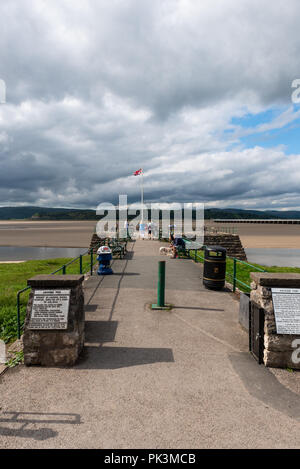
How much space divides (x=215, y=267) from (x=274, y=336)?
4622 millimetres

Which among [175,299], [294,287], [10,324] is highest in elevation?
[294,287]

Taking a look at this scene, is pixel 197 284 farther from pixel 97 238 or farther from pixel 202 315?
pixel 97 238

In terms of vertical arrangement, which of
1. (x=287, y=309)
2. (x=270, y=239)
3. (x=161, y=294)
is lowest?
(x=270, y=239)

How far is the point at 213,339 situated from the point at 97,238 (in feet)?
89.1

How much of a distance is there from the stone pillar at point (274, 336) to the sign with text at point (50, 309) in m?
3.71

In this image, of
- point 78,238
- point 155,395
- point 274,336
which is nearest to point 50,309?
point 155,395

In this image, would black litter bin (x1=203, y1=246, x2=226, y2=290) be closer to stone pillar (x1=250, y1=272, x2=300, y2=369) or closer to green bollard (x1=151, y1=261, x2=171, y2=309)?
green bollard (x1=151, y1=261, x2=171, y2=309)

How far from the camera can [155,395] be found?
3.90 meters

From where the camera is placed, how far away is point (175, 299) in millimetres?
8469

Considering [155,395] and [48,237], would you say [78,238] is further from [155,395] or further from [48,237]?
[155,395]

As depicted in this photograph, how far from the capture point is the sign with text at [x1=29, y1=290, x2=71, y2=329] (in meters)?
4.74

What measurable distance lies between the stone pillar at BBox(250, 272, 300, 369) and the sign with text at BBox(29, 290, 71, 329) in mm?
3713
